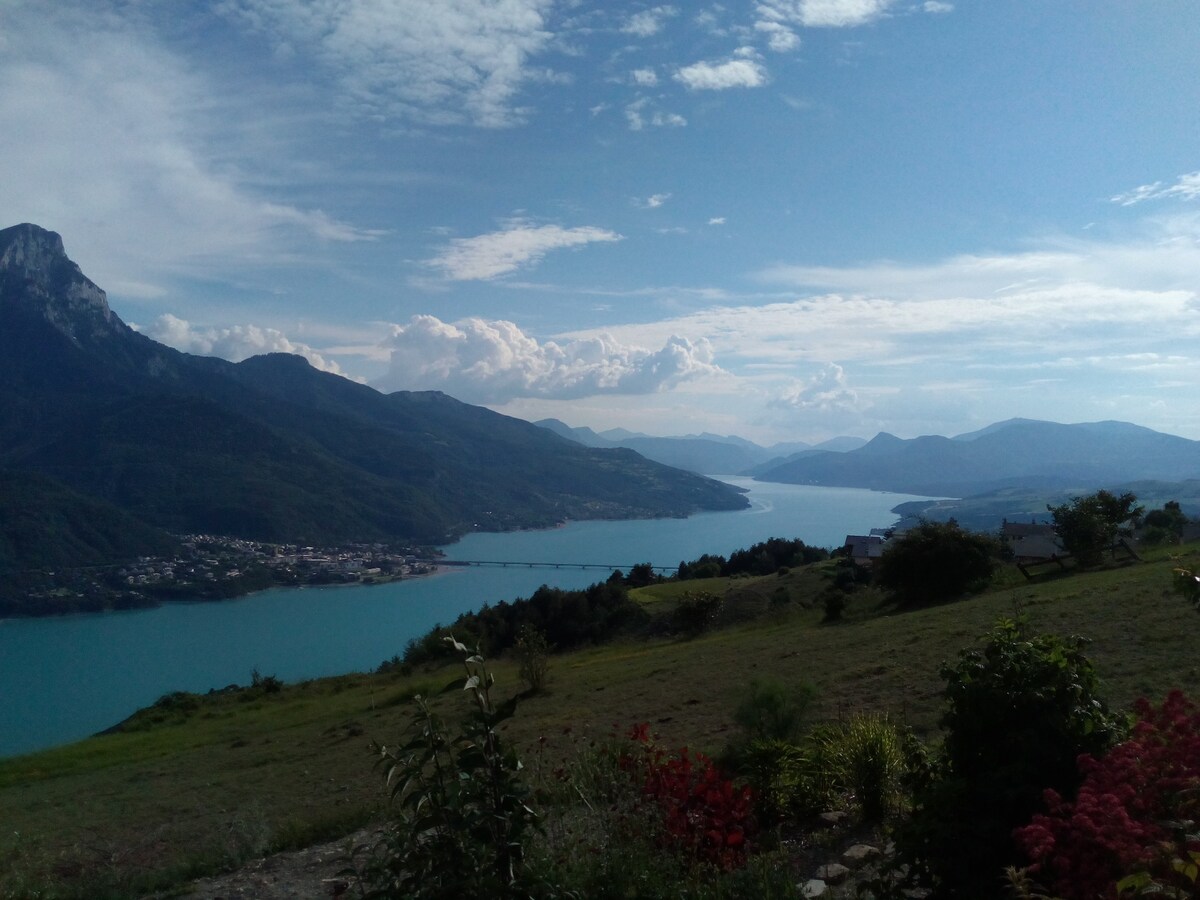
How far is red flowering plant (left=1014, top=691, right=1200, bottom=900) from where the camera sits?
7.08 feet

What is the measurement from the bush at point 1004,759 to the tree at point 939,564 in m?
16.4

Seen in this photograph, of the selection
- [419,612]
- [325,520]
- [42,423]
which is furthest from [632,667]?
[42,423]

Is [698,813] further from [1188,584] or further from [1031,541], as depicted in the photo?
[1031,541]

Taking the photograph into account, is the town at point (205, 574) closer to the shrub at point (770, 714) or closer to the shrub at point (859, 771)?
the shrub at point (770, 714)

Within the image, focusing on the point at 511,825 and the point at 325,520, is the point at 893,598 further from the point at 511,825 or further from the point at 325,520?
the point at 325,520

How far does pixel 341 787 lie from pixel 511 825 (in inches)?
287

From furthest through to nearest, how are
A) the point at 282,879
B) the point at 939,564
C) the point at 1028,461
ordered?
the point at 1028,461 → the point at 939,564 → the point at 282,879

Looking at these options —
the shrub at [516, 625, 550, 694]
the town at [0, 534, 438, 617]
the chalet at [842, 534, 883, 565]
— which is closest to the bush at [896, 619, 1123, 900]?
the shrub at [516, 625, 550, 694]

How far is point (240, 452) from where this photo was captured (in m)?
114

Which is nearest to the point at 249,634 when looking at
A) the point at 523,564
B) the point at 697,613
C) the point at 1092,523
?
the point at 523,564

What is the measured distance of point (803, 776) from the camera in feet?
17.9

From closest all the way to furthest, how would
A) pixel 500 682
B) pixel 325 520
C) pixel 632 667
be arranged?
pixel 632 667 < pixel 500 682 < pixel 325 520

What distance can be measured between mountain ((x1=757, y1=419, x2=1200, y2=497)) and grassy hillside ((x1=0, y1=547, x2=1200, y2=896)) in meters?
127

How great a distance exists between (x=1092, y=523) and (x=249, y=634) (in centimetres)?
5735
